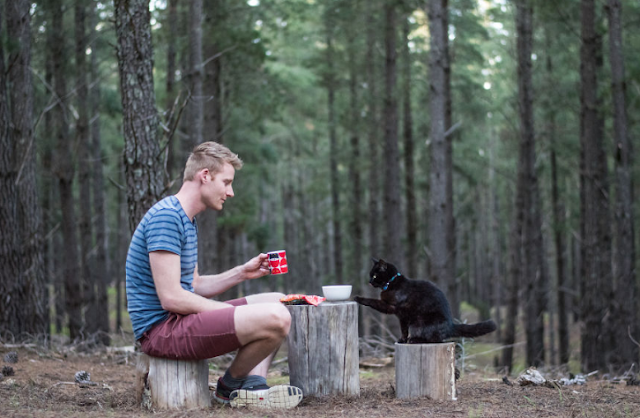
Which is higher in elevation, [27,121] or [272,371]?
[27,121]

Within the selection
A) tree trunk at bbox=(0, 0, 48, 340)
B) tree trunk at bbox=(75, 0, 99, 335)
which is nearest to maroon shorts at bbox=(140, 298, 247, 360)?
tree trunk at bbox=(0, 0, 48, 340)

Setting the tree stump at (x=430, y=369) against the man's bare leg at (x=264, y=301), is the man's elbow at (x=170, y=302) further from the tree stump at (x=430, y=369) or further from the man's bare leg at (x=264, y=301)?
the tree stump at (x=430, y=369)

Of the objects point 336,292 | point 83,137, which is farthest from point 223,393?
point 83,137

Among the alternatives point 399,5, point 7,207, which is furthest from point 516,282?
point 7,207

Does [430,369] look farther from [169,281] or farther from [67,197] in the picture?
[67,197]

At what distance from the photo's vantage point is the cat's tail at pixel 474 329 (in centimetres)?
492

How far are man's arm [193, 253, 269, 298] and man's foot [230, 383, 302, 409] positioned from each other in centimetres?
81

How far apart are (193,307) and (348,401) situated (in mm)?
1454

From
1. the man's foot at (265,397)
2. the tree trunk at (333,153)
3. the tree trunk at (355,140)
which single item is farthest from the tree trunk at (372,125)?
the man's foot at (265,397)

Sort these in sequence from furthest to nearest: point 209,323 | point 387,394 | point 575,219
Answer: point 575,219
point 387,394
point 209,323

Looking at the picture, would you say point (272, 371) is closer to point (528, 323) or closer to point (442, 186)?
point (442, 186)

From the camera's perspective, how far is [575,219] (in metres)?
20.9

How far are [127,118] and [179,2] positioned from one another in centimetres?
788

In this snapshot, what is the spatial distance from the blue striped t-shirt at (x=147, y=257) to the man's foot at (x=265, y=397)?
79cm
